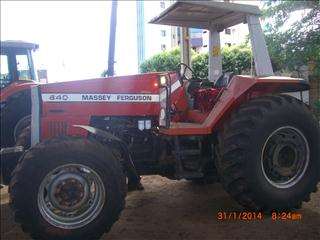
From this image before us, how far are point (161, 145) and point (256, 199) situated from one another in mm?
1246

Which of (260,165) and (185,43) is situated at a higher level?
(185,43)

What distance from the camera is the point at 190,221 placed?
5887 mm

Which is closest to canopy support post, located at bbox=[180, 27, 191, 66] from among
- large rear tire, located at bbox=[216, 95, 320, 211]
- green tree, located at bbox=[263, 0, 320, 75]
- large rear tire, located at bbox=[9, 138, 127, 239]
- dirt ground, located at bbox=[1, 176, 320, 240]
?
green tree, located at bbox=[263, 0, 320, 75]

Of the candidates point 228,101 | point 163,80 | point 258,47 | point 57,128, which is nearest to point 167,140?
point 163,80

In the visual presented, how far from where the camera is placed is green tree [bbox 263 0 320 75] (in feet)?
30.9

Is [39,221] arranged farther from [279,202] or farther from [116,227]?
[279,202]

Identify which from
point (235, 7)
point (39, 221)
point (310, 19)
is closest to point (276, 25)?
point (310, 19)

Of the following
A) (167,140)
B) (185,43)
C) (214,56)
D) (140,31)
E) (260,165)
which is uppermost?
(140,31)

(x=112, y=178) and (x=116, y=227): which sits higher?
(x=112, y=178)

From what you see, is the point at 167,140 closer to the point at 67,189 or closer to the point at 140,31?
the point at 67,189

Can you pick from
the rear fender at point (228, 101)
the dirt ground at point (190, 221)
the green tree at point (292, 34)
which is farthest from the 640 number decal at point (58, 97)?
the green tree at point (292, 34)

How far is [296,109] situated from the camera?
19.8 ft

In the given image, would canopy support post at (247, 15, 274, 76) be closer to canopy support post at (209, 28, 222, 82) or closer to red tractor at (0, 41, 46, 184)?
canopy support post at (209, 28, 222, 82)

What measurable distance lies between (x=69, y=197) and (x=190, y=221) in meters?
1.43
